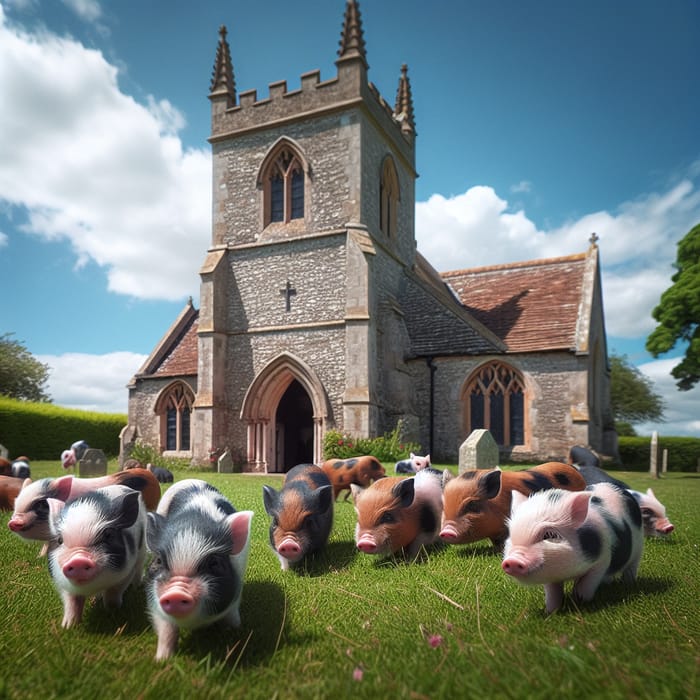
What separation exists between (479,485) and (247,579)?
6.86 feet

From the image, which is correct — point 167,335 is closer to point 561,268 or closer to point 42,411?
point 42,411

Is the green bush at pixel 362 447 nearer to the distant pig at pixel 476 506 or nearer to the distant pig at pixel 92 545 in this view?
the distant pig at pixel 476 506

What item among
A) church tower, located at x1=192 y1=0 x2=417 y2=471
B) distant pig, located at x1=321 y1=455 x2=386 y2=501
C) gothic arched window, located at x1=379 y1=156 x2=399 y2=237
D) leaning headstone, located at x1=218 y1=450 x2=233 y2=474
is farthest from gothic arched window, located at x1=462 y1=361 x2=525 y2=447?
distant pig, located at x1=321 y1=455 x2=386 y2=501

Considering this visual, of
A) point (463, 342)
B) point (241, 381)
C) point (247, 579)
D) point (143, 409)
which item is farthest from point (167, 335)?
point (247, 579)

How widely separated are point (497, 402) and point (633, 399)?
3235 centimetres

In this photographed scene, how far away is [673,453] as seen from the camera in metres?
27.4

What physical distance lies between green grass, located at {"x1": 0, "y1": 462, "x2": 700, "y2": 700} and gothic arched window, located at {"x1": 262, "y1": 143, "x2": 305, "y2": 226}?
1692 centimetres

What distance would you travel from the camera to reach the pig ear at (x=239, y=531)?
9.84ft

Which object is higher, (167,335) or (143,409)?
(167,335)

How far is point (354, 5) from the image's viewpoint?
18.9 m

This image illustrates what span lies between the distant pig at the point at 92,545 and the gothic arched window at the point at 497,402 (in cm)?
1707

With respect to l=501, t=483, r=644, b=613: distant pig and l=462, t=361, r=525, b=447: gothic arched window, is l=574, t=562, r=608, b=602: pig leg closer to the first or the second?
l=501, t=483, r=644, b=613: distant pig

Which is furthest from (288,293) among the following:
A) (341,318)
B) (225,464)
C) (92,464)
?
(92,464)

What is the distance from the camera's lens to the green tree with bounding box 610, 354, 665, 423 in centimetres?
4497
